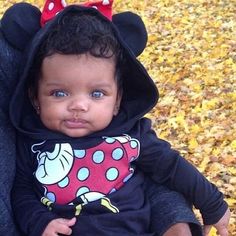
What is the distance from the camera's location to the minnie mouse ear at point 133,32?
2.68 meters

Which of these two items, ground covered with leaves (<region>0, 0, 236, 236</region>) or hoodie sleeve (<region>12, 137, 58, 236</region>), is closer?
hoodie sleeve (<region>12, 137, 58, 236</region>)

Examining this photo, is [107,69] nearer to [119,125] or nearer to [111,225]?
[119,125]

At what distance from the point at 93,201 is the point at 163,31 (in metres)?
7.37

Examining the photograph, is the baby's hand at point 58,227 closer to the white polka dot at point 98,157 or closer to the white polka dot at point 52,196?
the white polka dot at point 52,196

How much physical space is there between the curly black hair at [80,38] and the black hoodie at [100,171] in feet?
0.10

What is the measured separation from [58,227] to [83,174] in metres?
0.26

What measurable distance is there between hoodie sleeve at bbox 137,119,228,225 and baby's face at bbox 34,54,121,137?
241mm

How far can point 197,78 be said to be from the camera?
24.0 feet

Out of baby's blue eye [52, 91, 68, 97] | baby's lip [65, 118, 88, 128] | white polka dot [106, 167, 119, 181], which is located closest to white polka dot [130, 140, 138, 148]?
white polka dot [106, 167, 119, 181]

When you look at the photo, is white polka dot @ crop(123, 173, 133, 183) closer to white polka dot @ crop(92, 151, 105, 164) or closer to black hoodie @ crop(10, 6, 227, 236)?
black hoodie @ crop(10, 6, 227, 236)

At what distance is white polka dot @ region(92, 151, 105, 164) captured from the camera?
261 centimetres

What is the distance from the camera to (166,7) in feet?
35.8

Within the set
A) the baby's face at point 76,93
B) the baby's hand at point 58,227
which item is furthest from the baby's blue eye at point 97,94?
the baby's hand at point 58,227

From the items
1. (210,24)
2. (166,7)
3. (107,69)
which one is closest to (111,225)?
(107,69)
